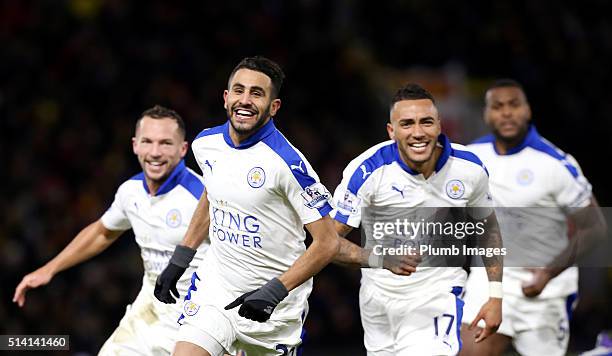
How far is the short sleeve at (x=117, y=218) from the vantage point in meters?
6.98

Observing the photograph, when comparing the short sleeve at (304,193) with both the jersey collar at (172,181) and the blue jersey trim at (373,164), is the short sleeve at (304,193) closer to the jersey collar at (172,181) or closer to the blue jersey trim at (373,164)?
the blue jersey trim at (373,164)

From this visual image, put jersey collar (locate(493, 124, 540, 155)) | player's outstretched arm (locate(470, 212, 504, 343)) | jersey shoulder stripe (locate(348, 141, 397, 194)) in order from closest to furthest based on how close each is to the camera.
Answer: player's outstretched arm (locate(470, 212, 504, 343)), jersey shoulder stripe (locate(348, 141, 397, 194)), jersey collar (locate(493, 124, 540, 155))

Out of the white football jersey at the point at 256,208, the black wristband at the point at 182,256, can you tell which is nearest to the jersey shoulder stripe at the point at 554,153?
the white football jersey at the point at 256,208

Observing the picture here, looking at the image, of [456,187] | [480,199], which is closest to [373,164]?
[456,187]

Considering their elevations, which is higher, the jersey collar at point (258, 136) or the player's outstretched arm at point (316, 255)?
the jersey collar at point (258, 136)

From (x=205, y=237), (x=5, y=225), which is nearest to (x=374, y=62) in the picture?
(x=5, y=225)

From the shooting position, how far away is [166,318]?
6.69m

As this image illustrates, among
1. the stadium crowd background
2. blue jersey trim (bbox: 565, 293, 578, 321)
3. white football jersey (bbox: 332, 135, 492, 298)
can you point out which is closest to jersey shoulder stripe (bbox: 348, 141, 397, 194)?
white football jersey (bbox: 332, 135, 492, 298)

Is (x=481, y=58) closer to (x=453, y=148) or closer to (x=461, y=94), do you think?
(x=461, y=94)

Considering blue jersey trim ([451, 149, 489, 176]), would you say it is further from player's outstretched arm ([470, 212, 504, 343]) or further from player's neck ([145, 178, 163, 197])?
player's neck ([145, 178, 163, 197])

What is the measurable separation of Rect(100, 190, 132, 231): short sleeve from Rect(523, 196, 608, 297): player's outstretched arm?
2.91 m

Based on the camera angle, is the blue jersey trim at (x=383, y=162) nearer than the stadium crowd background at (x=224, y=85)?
Yes

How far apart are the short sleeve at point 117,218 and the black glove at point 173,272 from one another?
1.03 m

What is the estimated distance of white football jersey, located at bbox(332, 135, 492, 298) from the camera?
614 centimetres
